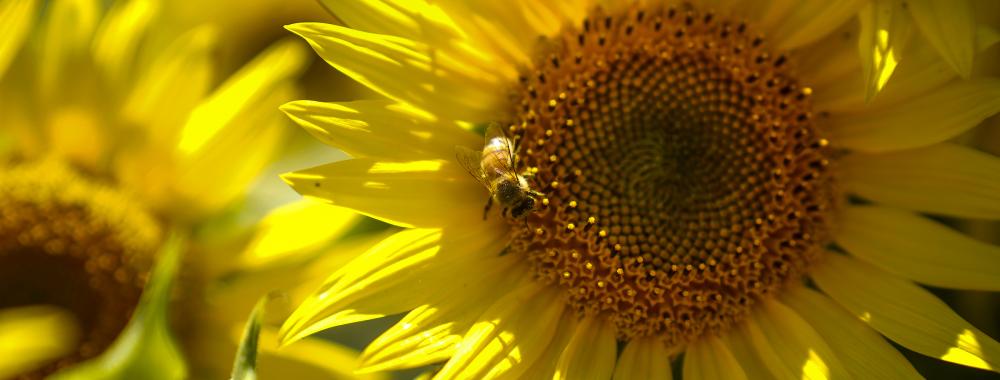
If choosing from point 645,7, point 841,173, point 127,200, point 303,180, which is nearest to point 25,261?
point 127,200

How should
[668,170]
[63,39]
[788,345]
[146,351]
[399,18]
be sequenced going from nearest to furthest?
[146,351], [399,18], [788,345], [668,170], [63,39]

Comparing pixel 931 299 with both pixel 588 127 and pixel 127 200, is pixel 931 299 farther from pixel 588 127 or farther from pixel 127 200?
pixel 127 200

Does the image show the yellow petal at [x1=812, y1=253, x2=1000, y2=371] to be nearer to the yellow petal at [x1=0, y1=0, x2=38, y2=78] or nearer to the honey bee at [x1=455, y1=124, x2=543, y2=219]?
the honey bee at [x1=455, y1=124, x2=543, y2=219]

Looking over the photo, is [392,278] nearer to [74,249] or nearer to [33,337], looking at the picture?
[33,337]

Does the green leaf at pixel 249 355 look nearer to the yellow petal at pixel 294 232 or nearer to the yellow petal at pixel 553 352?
the yellow petal at pixel 553 352

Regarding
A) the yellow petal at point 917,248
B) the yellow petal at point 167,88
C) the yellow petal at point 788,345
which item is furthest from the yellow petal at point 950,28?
the yellow petal at point 167,88

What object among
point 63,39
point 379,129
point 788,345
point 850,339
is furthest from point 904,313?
point 63,39
